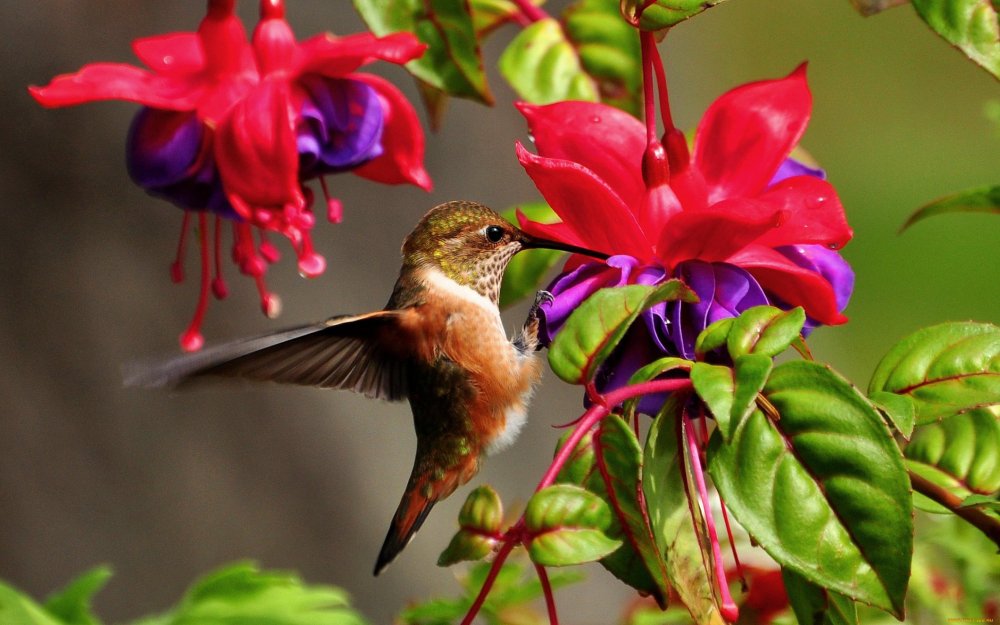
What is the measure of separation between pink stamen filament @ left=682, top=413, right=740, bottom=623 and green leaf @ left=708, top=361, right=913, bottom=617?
0.04 m

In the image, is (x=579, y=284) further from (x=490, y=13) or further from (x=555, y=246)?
(x=490, y=13)

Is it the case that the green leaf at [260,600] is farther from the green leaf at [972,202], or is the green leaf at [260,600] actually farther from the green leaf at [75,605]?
the green leaf at [972,202]

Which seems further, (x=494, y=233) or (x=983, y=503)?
(x=494, y=233)

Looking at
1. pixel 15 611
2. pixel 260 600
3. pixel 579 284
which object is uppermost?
pixel 579 284

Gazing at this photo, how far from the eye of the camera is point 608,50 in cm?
84

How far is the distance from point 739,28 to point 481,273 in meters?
4.54

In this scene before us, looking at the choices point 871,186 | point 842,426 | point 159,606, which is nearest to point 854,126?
point 871,186

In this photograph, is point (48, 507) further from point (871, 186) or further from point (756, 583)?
point (871, 186)

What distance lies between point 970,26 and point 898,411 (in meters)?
0.20

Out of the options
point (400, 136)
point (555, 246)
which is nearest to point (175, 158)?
point (400, 136)

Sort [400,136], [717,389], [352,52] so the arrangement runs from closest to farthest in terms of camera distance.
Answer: [717,389], [352,52], [400,136]

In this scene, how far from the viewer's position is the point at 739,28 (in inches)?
201

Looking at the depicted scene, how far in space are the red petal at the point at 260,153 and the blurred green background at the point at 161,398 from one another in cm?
96

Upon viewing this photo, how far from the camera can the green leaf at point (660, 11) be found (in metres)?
0.51
